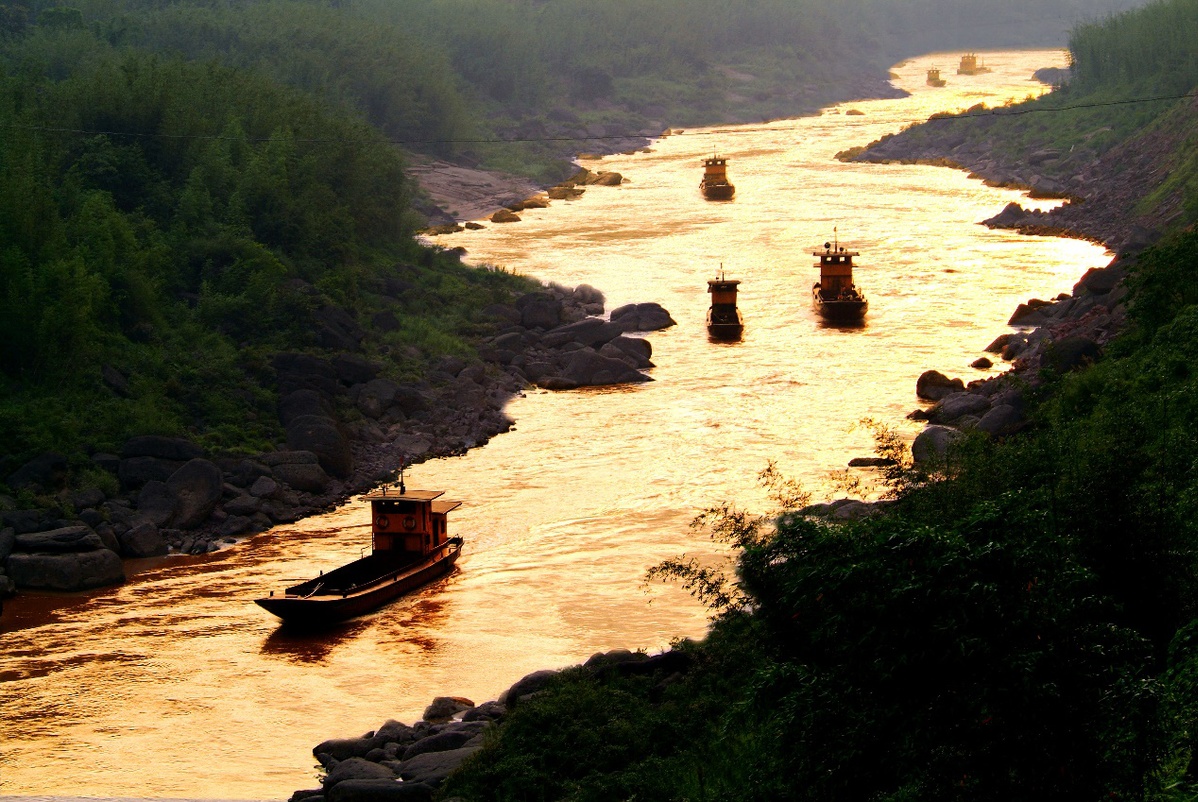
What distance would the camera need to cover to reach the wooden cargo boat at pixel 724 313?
40.3 metres

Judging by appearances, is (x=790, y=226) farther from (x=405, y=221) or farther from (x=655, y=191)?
(x=405, y=221)

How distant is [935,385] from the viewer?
32750 mm

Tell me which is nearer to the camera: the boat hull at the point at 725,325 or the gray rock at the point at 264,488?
the gray rock at the point at 264,488

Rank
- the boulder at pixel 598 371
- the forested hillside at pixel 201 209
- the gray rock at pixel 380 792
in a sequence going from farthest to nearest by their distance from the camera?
1. the boulder at pixel 598 371
2. the forested hillside at pixel 201 209
3. the gray rock at pixel 380 792

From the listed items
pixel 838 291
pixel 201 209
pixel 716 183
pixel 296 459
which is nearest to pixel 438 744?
pixel 296 459

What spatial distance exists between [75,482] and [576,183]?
48.1 meters

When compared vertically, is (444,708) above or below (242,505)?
below

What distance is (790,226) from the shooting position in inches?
2242

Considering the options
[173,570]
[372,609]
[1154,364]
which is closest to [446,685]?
[372,609]

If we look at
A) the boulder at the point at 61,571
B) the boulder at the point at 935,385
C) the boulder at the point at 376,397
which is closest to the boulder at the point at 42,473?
the boulder at the point at 61,571

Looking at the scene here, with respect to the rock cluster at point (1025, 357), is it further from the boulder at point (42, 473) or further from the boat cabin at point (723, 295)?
the boulder at point (42, 473)

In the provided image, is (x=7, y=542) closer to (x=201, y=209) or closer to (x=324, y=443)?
(x=324, y=443)

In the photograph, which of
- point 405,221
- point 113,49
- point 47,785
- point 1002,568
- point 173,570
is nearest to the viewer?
point 1002,568

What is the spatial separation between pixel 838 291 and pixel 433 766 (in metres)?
29.2
